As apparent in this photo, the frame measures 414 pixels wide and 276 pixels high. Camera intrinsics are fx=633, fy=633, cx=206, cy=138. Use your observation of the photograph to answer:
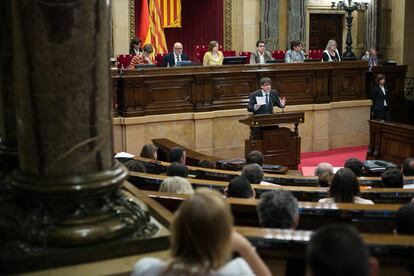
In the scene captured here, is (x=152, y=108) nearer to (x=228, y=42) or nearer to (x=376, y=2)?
(x=228, y=42)

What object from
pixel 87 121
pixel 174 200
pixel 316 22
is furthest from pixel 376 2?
pixel 87 121

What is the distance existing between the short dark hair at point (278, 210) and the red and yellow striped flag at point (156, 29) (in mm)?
12175

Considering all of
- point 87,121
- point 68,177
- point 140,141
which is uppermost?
point 87,121

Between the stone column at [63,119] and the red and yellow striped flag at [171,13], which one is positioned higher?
the red and yellow striped flag at [171,13]

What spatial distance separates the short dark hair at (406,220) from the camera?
3.13 metres

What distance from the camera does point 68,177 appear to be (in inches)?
101

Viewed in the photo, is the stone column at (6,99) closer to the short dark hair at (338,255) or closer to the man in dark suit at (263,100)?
the short dark hair at (338,255)

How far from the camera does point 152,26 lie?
48.8ft

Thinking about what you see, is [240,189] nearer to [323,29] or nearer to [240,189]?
[240,189]

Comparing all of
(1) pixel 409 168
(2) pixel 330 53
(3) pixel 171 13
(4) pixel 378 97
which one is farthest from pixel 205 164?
(3) pixel 171 13

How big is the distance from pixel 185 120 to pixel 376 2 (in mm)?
8043

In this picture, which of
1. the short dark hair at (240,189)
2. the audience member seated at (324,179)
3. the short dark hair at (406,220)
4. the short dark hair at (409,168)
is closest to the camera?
the short dark hair at (406,220)

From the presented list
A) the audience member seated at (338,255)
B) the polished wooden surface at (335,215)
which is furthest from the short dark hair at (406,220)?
the audience member seated at (338,255)

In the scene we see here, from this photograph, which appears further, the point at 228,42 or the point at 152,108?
the point at 228,42
